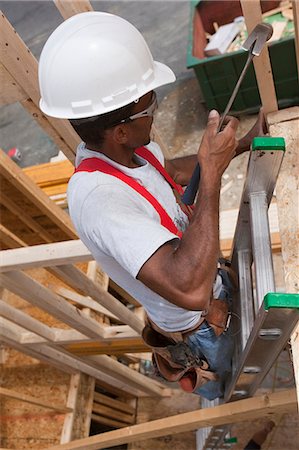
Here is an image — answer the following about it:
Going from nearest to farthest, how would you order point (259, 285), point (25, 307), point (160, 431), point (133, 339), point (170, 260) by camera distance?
point (170, 260)
point (259, 285)
point (160, 431)
point (133, 339)
point (25, 307)

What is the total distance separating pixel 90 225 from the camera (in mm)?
1492

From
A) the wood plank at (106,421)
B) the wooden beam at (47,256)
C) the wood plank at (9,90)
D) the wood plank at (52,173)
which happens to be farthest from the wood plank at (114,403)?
the wood plank at (9,90)

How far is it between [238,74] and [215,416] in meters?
3.66

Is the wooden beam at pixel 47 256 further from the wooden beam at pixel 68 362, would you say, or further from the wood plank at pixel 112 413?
the wood plank at pixel 112 413

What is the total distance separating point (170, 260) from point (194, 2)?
4885 mm

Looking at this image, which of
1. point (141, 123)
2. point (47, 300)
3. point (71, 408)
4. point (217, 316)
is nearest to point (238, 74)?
point (47, 300)

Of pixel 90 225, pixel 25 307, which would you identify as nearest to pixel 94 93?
pixel 90 225

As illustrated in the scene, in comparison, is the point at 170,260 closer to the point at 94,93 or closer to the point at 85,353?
the point at 94,93

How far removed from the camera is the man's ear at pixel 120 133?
5.23 ft

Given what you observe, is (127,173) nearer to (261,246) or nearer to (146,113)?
(146,113)

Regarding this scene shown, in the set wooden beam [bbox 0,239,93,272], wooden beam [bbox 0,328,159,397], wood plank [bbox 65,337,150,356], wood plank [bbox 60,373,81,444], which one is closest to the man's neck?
wooden beam [bbox 0,239,93,272]

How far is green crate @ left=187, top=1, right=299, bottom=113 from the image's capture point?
4723mm

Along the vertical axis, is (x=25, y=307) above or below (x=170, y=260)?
above

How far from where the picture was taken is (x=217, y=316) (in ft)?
6.62
